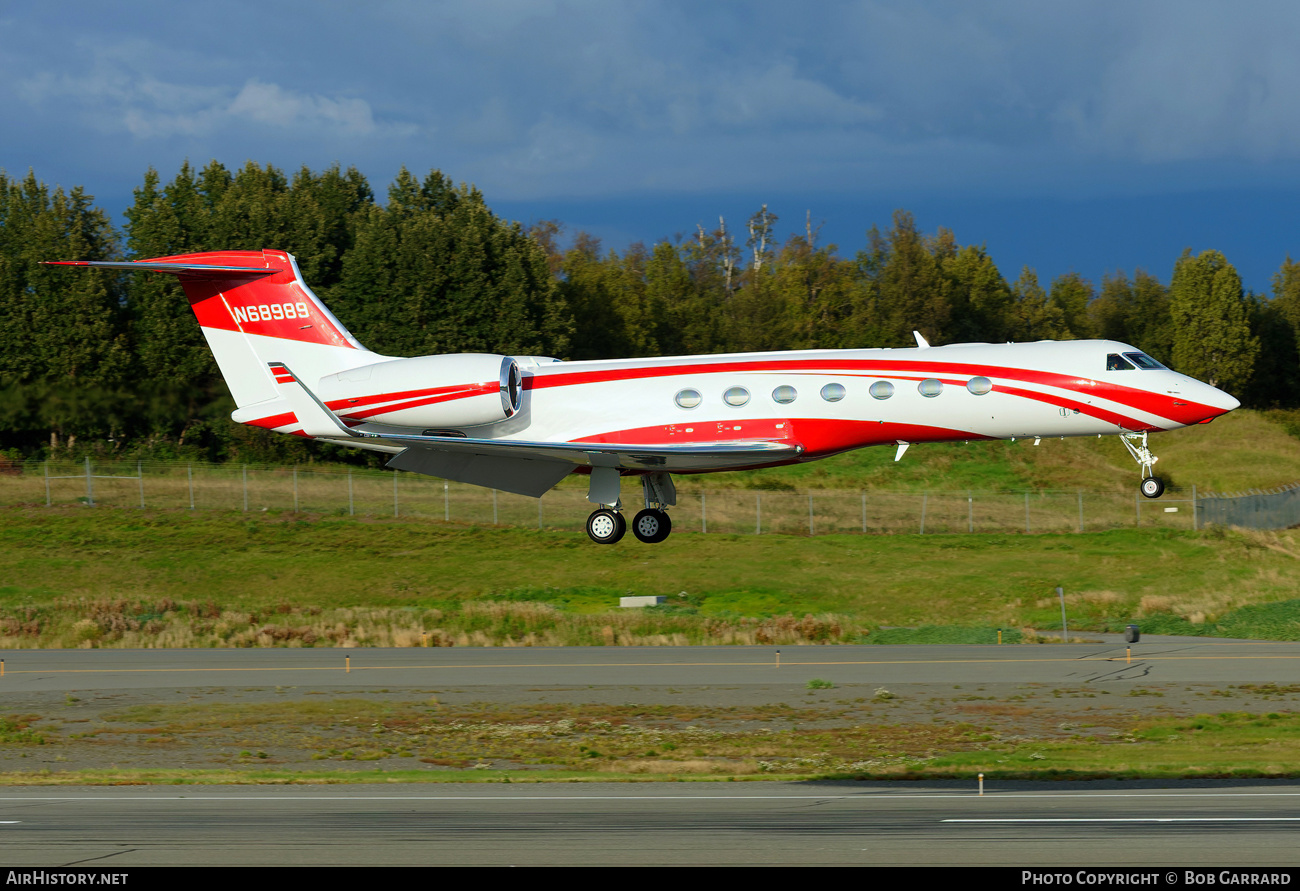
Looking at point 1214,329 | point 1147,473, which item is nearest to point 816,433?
point 1147,473

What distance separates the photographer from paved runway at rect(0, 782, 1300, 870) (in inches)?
797

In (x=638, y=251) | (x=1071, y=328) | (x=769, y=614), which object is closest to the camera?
(x=769, y=614)

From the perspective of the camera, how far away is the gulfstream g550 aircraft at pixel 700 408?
2308cm

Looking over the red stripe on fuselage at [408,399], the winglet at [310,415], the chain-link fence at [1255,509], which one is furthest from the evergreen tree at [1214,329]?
the winglet at [310,415]

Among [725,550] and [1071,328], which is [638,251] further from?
[725,550]

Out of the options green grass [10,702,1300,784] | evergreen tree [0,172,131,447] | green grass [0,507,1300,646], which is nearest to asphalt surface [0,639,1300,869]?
green grass [10,702,1300,784]

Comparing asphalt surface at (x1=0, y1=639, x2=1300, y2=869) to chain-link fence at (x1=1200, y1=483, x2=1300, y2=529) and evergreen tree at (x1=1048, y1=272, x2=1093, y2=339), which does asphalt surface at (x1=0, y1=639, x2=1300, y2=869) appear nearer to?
chain-link fence at (x1=1200, y1=483, x2=1300, y2=529)

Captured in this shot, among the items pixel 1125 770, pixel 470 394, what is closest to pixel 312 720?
pixel 470 394

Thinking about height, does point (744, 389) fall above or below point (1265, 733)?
above

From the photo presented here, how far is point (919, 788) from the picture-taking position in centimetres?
2678

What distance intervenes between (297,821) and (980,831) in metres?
12.2

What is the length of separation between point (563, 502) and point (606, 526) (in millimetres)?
39092

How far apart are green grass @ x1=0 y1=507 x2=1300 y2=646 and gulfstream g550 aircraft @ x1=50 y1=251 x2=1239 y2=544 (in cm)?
2687

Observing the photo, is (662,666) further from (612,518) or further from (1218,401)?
(1218,401)
